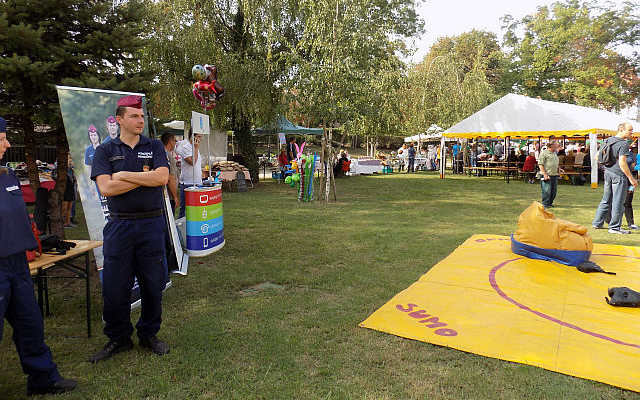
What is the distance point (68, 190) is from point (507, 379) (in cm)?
868

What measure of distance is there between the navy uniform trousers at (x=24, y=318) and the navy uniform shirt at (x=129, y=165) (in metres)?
0.71

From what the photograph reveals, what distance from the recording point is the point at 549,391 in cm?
282

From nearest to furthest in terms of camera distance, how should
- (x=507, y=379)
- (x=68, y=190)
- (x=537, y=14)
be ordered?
(x=507, y=379) → (x=68, y=190) → (x=537, y=14)

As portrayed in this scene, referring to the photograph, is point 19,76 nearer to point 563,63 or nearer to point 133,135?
point 133,135

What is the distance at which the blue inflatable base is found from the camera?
224 inches

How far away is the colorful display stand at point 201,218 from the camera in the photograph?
596cm

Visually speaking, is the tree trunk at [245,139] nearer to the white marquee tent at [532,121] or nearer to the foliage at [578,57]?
the white marquee tent at [532,121]

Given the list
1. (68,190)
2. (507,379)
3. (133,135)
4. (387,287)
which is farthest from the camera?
(68,190)

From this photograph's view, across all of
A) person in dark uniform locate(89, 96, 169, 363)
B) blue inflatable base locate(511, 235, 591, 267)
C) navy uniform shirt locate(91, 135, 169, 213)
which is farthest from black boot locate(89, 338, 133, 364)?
blue inflatable base locate(511, 235, 591, 267)

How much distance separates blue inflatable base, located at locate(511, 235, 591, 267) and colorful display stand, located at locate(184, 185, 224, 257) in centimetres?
453

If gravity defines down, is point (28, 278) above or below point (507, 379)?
above

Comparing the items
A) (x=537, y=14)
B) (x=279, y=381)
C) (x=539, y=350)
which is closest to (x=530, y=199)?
(x=539, y=350)

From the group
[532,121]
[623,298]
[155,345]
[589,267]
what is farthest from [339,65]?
[532,121]

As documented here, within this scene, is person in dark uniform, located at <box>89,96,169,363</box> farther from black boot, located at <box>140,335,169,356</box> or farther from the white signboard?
the white signboard
